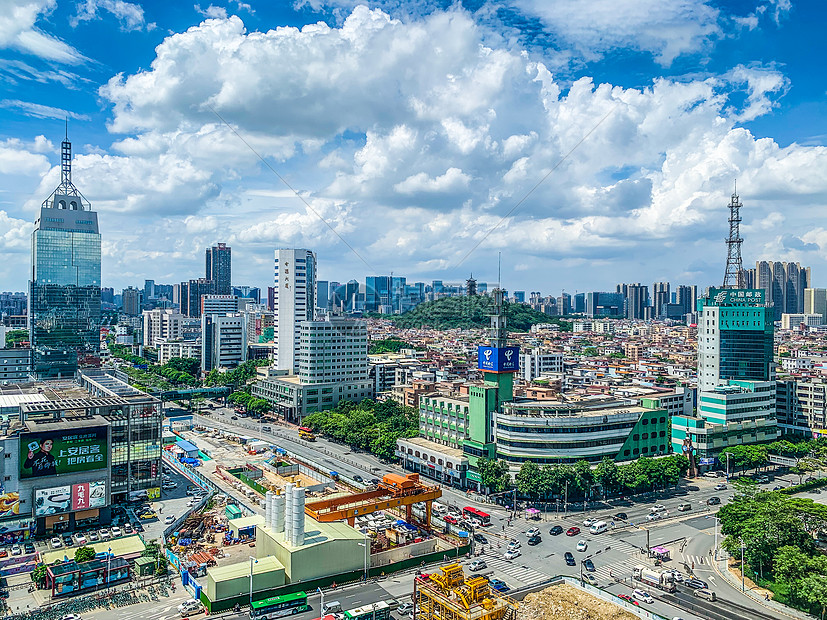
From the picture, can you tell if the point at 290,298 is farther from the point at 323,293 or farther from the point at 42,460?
the point at 323,293

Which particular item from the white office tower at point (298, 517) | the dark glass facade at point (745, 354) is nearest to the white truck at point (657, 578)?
the white office tower at point (298, 517)

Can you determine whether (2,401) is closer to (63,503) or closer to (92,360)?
(63,503)

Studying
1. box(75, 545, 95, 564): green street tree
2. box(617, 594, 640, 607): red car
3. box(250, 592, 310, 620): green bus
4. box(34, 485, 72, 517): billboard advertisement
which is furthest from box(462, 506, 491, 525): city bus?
box(34, 485, 72, 517): billboard advertisement

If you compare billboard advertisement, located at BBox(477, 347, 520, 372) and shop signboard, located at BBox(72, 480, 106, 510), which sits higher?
billboard advertisement, located at BBox(477, 347, 520, 372)

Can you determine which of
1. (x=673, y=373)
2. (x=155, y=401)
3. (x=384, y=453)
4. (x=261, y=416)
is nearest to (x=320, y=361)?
(x=261, y=416)

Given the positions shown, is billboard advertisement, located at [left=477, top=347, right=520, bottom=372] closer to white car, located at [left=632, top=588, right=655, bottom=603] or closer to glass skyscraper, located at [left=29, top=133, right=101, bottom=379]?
white car, located at [left=632, top=588, right=655, bottom=603]

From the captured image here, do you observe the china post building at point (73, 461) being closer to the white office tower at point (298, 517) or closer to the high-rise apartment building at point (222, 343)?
the white office tower at point (298, 517)

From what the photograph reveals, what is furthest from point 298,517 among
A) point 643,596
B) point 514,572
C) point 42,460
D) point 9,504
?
point 9,504
